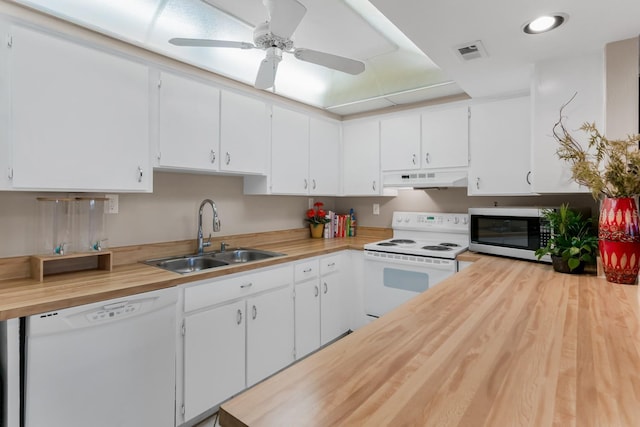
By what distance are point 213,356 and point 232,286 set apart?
1.43 feet

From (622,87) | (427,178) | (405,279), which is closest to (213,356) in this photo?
(405,279)

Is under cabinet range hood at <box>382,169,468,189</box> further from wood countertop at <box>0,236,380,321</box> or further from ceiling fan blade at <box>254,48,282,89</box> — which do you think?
ceiling fan blade at <box>254,48,282,89</box>

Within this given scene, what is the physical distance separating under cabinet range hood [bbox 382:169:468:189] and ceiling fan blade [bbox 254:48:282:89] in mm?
1672

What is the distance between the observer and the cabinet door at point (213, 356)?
2002mm

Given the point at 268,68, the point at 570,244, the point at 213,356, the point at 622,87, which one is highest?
the point at 268,68

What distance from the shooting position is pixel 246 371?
2.32 metres

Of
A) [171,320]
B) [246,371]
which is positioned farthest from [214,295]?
[246,371]

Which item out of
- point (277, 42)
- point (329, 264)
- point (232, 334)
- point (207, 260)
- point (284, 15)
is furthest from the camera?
point (329, 264)

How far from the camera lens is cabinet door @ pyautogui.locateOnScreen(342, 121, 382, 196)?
354 cm

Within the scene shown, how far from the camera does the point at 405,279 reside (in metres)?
2.93

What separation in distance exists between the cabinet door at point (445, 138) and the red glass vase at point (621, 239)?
54.7 inches

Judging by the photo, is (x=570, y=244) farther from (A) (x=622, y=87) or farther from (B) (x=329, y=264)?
(B) (x=329, y=264)

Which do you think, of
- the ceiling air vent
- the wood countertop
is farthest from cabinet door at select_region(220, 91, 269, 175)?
the ceiling air vent

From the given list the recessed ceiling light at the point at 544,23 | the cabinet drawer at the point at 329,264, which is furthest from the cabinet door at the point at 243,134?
the recessed ceiling light at the point at 544,23
